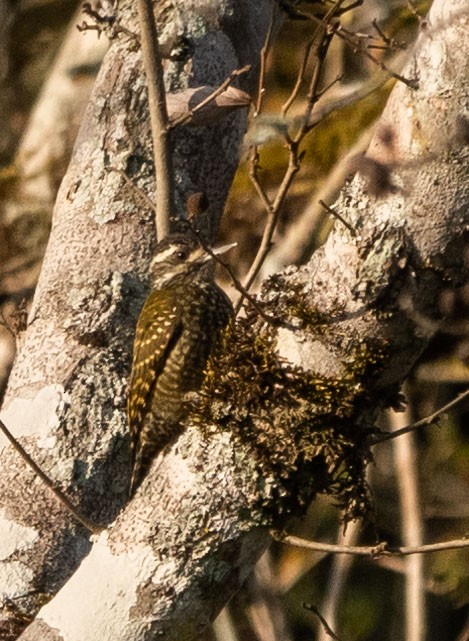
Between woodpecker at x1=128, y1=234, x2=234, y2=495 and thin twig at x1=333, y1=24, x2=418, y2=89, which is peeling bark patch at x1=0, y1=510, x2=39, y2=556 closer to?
woodpecker at x1=128, y1=234, x2=234, y2=495

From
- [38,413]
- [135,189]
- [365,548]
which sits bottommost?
[365,548]

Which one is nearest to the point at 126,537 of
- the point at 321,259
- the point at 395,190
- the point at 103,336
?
the point at 321,259

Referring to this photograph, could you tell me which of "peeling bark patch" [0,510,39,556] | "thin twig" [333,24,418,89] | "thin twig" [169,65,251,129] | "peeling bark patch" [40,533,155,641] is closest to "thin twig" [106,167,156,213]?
"thin twig" [169,65,251,129]

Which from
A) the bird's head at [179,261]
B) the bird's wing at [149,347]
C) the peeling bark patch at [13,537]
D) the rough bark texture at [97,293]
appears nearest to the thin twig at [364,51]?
the bird's head at [179,261]

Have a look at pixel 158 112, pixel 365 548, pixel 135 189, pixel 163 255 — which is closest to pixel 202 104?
pixel 158 112

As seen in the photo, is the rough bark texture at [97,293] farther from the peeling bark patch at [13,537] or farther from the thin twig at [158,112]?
the thin twig at [158,112]

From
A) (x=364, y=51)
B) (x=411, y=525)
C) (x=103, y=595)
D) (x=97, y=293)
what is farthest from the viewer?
(x=411, y=525)

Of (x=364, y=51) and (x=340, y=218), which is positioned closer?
(x=340, y=218)

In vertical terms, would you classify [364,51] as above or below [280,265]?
below

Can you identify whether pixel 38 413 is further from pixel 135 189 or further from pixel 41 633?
pixel 41 633
